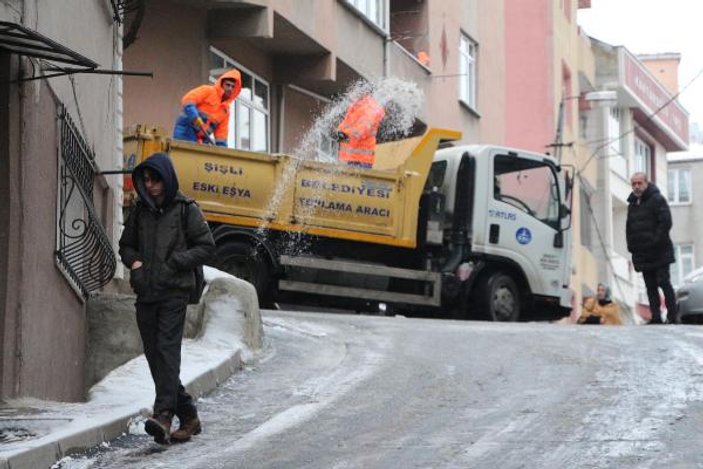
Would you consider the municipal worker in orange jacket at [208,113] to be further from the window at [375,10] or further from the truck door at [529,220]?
the window at [375,10]

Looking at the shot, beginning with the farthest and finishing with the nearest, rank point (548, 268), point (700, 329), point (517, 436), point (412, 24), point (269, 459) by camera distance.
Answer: point (412, 24)
point (548, 268)
point (700, 329)
point (517, 436)
point (269, 459)

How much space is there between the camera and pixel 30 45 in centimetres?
1054

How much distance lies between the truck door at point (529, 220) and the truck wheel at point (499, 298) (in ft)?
0.95

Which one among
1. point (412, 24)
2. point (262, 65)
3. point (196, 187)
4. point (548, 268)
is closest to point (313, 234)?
point (196, 187)

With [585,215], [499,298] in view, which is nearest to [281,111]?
[499,298]

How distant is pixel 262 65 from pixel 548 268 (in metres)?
6.49

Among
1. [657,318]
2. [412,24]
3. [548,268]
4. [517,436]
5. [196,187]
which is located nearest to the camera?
[517,436]

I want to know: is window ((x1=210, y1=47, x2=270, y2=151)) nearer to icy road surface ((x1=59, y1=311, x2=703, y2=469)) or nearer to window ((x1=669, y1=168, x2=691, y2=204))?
icy road surface ((x1=59, y1=311, x2=703, y2=469))

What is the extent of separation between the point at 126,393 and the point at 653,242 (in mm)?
10996

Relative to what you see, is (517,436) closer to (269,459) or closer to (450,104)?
(269,459)

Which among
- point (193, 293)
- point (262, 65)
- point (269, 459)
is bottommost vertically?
point (269, 459)

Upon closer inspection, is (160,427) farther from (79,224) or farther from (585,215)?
(585,215)

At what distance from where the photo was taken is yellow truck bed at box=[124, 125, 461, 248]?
753 inches

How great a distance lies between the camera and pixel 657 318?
2103 centimetres
